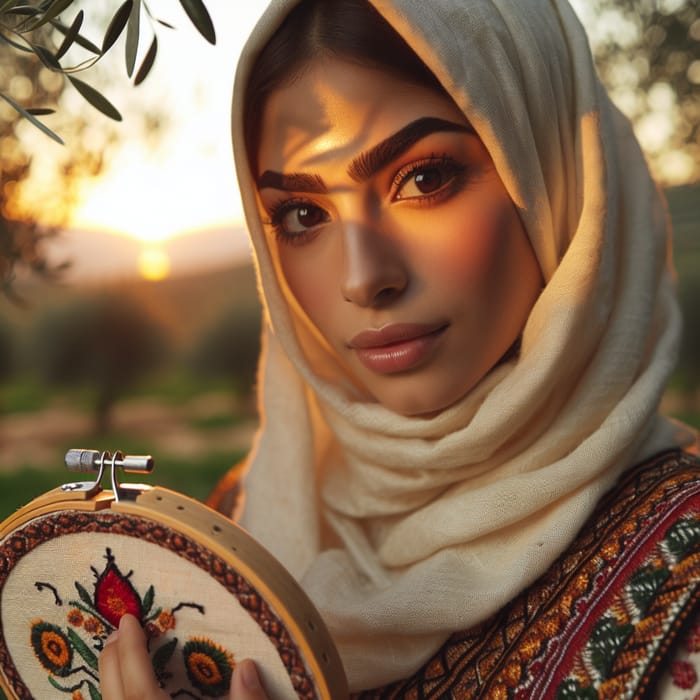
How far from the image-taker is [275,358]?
131 centimetres

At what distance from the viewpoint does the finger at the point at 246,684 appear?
0.70m

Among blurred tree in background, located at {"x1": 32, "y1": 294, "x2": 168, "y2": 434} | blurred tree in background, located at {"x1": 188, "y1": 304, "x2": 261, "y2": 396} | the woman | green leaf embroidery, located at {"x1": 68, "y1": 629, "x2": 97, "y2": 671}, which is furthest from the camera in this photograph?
blurred tree in background, located at {"x1": 188, "y1": 304, "x2": 261, "y2": 396}

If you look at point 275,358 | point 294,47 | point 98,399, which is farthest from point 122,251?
point 294,47

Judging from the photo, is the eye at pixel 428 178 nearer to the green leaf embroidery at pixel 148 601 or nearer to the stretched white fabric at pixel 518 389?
the stretched white fabric at pixel 518 389

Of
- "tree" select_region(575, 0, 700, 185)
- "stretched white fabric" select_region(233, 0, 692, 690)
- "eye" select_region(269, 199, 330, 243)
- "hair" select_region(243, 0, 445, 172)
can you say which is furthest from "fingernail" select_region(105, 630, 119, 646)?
"tree" select_region(575, 0, 700, 185)

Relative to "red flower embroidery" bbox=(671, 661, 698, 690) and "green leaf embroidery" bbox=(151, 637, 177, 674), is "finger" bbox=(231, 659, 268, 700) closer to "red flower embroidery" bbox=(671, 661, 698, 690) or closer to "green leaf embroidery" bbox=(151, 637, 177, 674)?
"green leaf embroidery" bbox=(151, 637, 177, 674)

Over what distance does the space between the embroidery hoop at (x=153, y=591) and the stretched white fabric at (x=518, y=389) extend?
0.26 meters

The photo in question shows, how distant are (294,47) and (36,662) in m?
0.77

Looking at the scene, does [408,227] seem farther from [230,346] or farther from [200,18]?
[230,346]

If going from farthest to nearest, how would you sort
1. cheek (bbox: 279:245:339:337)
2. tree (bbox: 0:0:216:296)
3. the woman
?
tree (bbox: 0:0:216:296) → cheek (bbox: 279:245:339:337) → the woman

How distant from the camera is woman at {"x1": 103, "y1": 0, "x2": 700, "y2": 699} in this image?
0.91 metres

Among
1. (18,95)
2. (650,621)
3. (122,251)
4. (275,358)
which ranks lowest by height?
(650,621)

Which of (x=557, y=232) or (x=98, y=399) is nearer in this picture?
(x=557, y=232)

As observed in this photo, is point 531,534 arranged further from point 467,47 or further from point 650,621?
point 467,47
